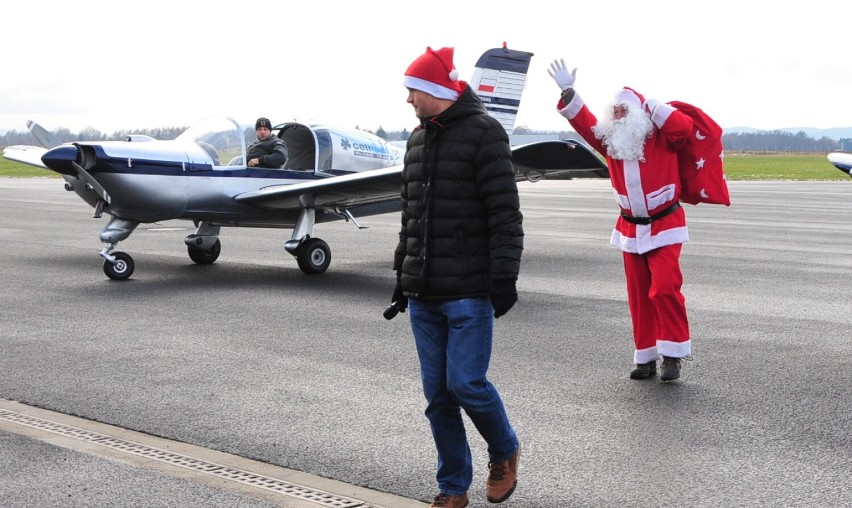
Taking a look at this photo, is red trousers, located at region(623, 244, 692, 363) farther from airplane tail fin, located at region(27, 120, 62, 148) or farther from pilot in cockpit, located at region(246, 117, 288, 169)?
airplane tail fin, located at region(27, 120, 62, 148)

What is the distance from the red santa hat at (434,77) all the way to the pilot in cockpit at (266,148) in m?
9.07

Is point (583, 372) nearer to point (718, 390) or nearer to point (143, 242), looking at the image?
point (718, 390)

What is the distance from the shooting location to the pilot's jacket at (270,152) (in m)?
13.1

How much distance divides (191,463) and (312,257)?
7.57 metres

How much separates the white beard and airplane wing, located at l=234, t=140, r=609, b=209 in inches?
175

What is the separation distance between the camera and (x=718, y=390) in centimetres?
629

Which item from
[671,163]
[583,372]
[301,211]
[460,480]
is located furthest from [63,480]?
[301,211]

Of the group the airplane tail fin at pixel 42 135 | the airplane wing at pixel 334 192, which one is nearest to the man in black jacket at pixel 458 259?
the airplane wing at pixel 334 192

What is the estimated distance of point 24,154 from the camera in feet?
57.8

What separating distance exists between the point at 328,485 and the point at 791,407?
280 cm

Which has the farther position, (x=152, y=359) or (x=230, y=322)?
(x=230, y=322)

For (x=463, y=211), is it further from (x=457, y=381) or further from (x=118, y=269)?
(x=118, y=269)

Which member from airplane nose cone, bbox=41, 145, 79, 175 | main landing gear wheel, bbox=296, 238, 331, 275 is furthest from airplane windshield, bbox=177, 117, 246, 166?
airplane nose cone, bbox=41, 145, 79, 175

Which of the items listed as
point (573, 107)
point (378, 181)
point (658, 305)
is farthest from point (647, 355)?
point (378, 181)
